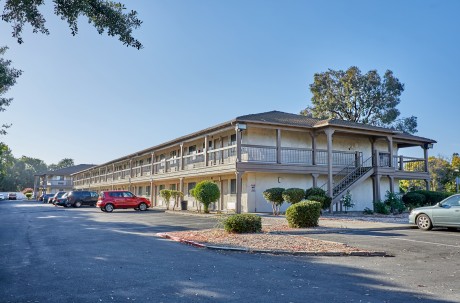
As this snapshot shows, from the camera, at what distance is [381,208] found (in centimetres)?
2298

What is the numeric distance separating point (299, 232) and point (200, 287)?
26.4 ft

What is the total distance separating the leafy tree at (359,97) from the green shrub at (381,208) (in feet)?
71.1

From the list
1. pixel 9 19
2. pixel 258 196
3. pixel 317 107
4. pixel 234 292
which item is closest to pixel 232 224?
pixel 234 292

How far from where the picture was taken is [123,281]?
6297 mm

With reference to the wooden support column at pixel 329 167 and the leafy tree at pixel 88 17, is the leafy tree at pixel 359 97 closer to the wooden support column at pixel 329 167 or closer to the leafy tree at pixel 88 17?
the wooden support column at pixel 329 167

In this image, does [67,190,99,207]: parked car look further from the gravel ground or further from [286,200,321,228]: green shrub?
[286,200,321,228]: green shrub

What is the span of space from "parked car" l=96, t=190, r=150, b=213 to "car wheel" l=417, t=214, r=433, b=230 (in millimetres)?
21884

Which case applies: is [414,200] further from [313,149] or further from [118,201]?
[118,201]

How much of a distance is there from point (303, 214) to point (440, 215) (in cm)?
501

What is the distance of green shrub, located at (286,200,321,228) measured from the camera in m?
14.5

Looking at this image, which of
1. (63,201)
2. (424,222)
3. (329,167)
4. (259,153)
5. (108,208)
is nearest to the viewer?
(424,222)

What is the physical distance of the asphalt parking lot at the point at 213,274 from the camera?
544 centimetres

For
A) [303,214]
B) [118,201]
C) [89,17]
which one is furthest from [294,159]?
[89,17]

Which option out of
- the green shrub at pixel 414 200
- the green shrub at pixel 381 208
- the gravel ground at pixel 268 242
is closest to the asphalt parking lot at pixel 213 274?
the gravel ground at pixel 268 242
